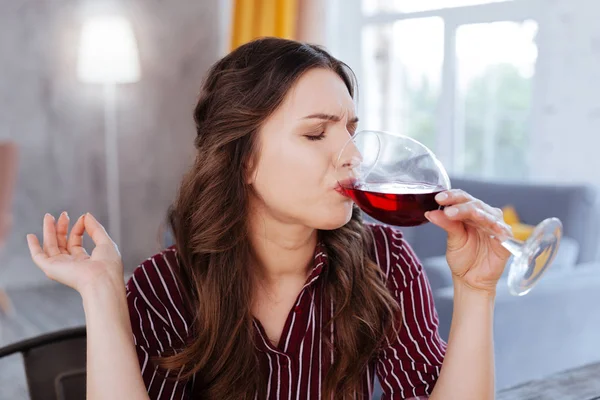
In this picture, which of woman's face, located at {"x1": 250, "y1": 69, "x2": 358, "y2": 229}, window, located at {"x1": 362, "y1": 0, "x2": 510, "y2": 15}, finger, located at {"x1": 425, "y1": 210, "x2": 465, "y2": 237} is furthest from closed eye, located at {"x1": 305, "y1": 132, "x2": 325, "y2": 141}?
window, located at {"x1": 362, "y1": 0, "x2": 510, "y2": 15}

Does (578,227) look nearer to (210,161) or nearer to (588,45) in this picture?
(588,45)

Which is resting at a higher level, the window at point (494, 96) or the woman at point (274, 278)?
the window at point (494, 96)

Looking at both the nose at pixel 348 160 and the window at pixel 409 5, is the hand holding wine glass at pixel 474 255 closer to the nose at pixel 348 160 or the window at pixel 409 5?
the nose at pixel 348 160

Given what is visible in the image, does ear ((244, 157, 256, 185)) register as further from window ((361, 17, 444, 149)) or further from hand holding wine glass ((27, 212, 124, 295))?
window ((361, 17, 444, 149))

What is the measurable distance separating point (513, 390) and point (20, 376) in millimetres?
2784

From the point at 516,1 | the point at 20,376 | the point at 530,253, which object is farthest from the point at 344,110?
the point at 516,1

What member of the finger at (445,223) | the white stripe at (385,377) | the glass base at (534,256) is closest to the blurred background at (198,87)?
the white stripe at (385,377)

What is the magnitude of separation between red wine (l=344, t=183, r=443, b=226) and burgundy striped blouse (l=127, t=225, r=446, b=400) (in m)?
0.29

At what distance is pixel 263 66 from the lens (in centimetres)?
128

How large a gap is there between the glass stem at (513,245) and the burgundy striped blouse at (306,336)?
14.8 inches

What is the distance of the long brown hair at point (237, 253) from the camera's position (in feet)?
4.13

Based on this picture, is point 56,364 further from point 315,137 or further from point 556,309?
point 556,309

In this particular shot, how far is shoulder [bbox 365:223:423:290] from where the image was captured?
1.41 meters

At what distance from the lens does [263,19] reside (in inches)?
196
